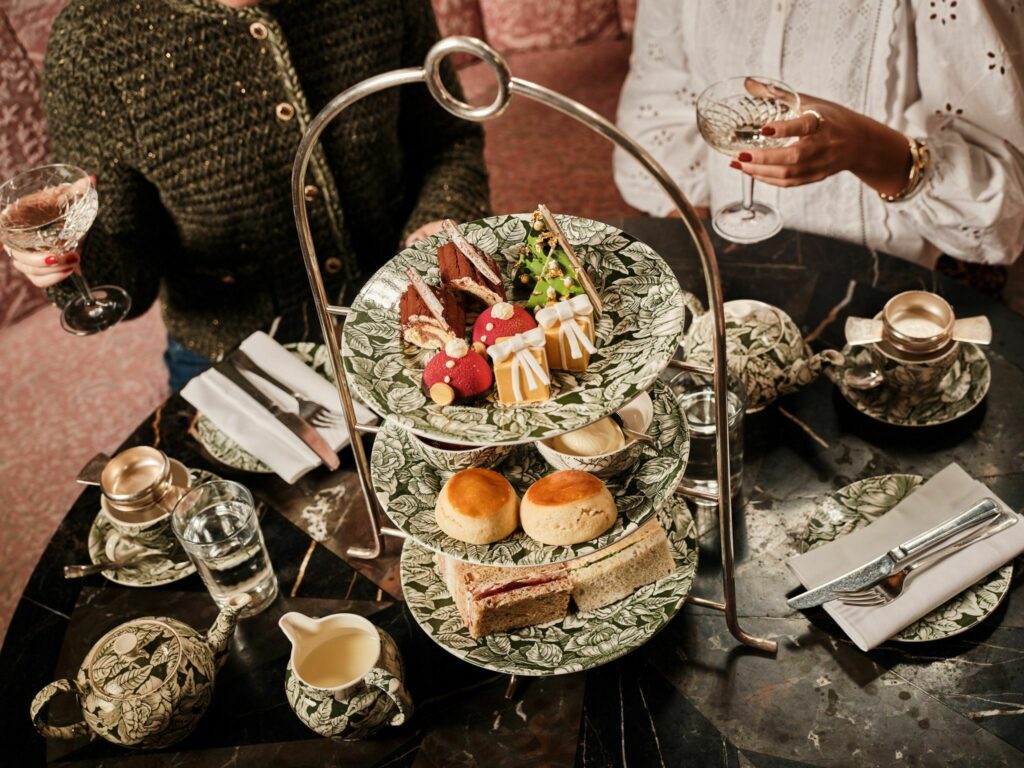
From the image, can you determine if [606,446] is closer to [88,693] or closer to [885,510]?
[885,510]

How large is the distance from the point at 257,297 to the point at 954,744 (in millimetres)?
1399

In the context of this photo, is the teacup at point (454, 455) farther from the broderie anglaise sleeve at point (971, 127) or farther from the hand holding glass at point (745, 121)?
the broderie anglaise sleeve at point (971, 127)

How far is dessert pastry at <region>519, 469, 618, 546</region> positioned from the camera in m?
0.94

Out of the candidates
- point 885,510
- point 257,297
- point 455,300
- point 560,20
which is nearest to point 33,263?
point 257,297

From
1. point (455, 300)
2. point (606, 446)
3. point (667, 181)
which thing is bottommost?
point (606, 446)

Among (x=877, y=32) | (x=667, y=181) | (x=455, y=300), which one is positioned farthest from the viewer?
(x=877, y=32)

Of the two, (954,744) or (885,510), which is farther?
(885,510)

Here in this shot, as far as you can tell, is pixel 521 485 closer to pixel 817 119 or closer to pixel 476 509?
pixel 476 509

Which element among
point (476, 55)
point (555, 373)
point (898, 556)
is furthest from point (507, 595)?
point (476, 55)

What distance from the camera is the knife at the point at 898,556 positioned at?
1081 mm

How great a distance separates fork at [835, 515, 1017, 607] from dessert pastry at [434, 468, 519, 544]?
1.36ft

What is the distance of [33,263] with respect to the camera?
146 centimetres

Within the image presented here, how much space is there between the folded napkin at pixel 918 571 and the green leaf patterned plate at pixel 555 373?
456 mm

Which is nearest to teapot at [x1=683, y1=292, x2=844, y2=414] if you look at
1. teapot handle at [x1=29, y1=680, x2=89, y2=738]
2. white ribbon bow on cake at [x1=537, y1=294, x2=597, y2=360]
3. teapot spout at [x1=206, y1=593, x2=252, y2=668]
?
white ribbon bow on cake at [x1=537, y1=294, x2=597, y2=360]
